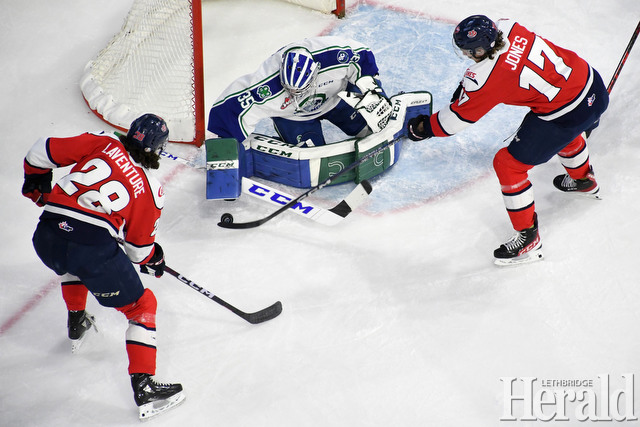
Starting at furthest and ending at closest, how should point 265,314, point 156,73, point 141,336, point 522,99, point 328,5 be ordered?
point 328,5
point 156,73
point 265,314
point 522,99
point 141,336

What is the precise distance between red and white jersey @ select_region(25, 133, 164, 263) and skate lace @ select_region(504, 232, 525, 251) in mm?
1679

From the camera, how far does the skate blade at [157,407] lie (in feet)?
8.84

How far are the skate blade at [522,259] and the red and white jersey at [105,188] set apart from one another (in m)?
1.68

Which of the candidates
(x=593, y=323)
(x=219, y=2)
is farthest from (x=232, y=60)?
(x=593, y=323)

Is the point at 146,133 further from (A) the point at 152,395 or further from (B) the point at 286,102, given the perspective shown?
(B) the point at 286,102

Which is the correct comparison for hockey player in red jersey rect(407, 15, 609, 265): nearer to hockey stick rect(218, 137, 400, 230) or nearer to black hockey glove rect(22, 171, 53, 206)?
hockey stick rect(218, 137, 400, 230)

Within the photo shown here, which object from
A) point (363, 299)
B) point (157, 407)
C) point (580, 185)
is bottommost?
point (157, 407)

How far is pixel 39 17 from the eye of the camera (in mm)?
4910

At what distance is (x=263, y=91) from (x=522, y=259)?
1.57 meters

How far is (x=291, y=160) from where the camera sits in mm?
3545

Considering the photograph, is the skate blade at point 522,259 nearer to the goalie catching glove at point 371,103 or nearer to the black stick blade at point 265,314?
the goalie catching glove at point 371,103

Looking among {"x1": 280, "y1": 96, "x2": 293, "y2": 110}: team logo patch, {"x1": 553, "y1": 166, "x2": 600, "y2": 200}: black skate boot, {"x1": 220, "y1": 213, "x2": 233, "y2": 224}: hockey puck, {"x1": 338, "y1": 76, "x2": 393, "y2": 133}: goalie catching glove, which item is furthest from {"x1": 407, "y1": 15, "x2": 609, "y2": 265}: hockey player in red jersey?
{"x1": 220, "y1": 213, "x2": 233, "y2": 224}: hockey puck

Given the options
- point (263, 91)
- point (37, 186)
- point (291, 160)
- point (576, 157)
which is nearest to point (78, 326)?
point (37, 186)

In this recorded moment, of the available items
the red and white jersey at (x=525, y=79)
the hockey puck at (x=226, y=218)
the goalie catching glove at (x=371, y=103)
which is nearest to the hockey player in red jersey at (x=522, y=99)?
the red and white jersey at (x=525, y=79)
